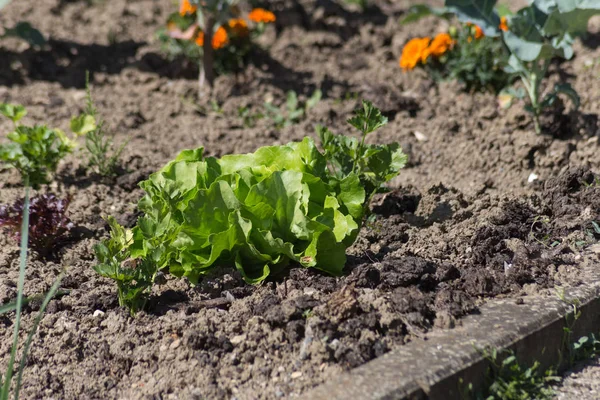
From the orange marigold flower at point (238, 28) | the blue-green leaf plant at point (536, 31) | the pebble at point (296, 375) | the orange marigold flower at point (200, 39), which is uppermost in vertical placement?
the blue-green leaf plant at point (536, 31)

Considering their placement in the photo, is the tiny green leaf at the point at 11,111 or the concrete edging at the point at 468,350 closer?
the concrete edging at the point at 468,350

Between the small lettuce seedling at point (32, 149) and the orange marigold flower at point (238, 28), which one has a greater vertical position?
the orange marigold flower at point (238, 28)

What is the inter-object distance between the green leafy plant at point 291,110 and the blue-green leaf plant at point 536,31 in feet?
3.41

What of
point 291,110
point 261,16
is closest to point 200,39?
point 261,16

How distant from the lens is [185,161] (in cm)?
321

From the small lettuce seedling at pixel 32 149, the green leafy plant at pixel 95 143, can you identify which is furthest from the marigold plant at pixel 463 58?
the small lettuce seedling at pixel 32 149

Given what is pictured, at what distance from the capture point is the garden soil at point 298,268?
2699mm

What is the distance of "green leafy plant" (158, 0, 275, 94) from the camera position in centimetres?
522

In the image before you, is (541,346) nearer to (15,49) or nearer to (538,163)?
(538,163)

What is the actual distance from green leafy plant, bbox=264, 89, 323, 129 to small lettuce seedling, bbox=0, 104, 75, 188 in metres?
1.34

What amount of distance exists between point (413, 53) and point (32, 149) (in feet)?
8.51

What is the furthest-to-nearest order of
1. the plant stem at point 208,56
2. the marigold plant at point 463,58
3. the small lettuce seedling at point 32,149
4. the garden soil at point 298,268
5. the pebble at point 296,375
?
the plant stem at point 208,56 → the marigold plant at point 463,58 → the small lettuce seedling at point 32,149 → the garden soil at point 298,268 → the pebble at point 296,375

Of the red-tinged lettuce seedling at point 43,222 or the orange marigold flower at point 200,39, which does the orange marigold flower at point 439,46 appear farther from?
the red-tinged lettuce seedling at point 43,222

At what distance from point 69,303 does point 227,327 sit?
0.68m
